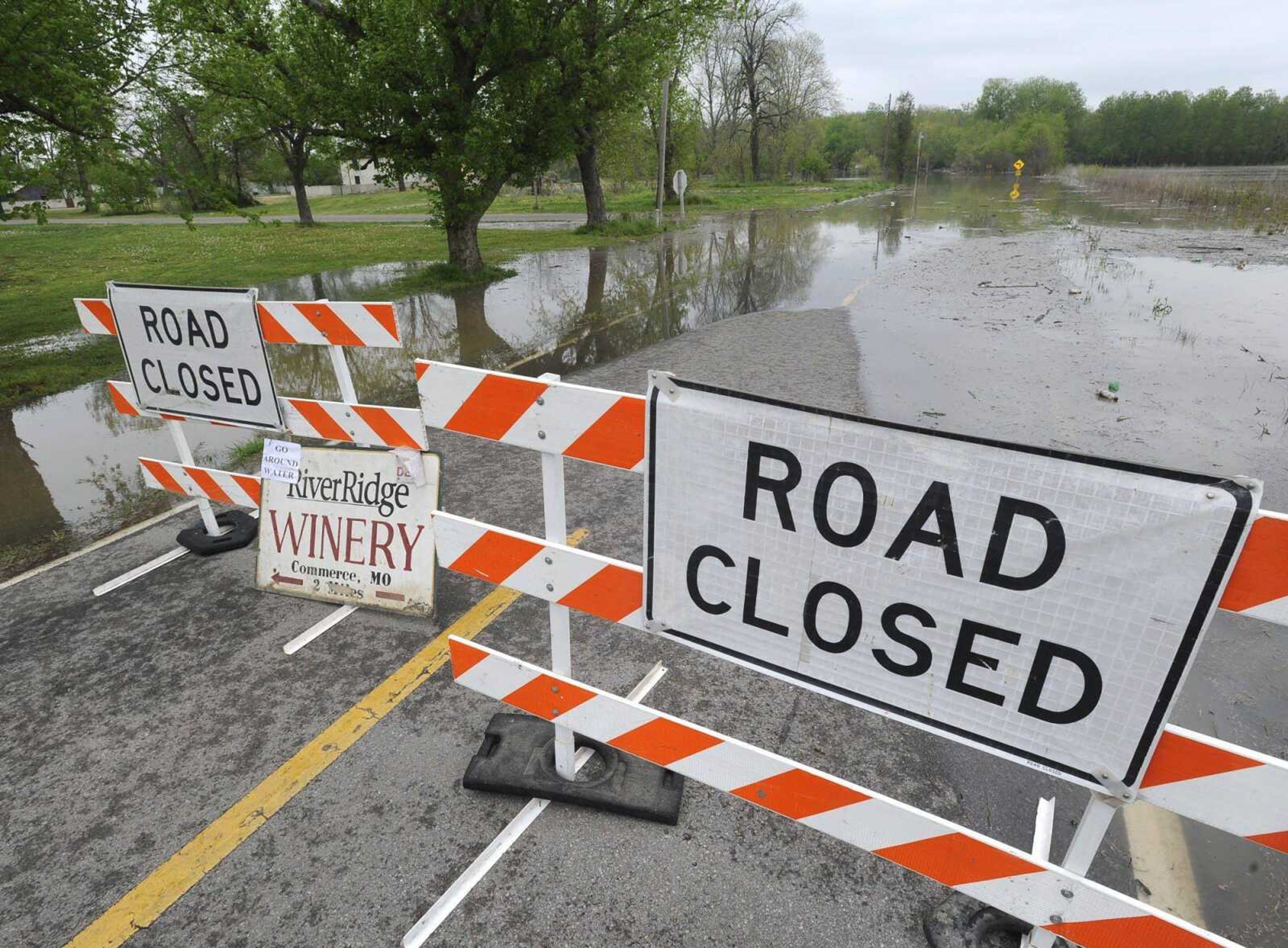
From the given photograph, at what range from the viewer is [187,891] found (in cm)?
256

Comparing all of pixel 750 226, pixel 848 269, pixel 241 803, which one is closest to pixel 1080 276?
pixel 848 269

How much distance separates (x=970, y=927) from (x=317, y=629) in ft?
11.6

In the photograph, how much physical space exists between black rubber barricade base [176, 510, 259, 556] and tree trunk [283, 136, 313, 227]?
1276 inches

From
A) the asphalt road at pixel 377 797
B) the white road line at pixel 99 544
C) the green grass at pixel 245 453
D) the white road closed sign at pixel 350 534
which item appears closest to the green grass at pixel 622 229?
the green grass at pixel 245 453

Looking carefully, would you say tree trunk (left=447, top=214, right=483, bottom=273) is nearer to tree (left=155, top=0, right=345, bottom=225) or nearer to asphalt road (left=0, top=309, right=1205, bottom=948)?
tree (left=155, top=0, right=345, bottom=225)

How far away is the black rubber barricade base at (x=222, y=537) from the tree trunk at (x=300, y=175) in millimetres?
32410

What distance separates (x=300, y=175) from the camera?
34750 mm

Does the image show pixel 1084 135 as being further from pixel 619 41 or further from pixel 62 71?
pixel 62 71

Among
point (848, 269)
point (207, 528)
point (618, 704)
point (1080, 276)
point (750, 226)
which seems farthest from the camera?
point (750, 226)

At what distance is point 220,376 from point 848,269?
52.8 feet

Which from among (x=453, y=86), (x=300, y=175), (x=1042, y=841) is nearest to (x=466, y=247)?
(x=453, y=86)

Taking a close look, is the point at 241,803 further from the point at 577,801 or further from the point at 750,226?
the point at 750,226

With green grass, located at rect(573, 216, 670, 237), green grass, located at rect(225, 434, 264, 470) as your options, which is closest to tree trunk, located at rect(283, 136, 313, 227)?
green grass, located at rect(573, 216, 670, 237)

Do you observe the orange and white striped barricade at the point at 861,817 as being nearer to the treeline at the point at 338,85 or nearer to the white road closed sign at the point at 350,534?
the white road closed sign at the point at 350,534
